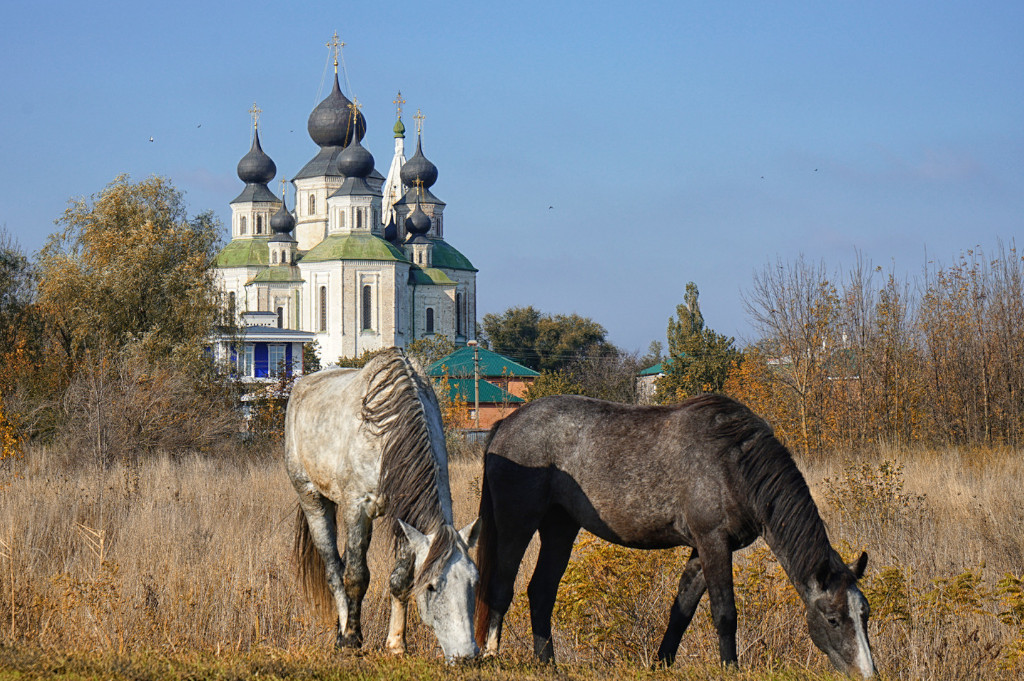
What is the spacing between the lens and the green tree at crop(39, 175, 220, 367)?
87.0 feet

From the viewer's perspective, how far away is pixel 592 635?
646 centimetres

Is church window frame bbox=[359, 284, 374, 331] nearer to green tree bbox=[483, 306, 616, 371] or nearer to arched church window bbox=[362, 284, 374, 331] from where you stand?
arched church window bbox=[362, 284, 374, 331]

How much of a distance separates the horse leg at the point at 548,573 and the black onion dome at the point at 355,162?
71.5 m

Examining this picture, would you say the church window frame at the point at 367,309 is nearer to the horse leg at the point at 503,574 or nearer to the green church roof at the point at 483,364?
the green church roof at the point at 483,364

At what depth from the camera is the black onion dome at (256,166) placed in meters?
83.1

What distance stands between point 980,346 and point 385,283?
5851 centimetres

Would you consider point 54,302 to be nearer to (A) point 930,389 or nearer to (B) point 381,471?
(A) point 930,389

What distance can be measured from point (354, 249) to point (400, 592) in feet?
229

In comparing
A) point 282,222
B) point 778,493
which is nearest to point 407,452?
point 778,493

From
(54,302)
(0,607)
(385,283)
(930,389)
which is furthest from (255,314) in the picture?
(0,607)

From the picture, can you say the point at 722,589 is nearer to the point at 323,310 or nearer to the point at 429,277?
the point at 323,310

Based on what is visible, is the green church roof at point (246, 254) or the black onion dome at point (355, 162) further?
the green church roof at point (246, 254)

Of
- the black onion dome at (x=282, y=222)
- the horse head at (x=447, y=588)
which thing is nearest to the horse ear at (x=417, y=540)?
the horse head at (x=447, y=588)

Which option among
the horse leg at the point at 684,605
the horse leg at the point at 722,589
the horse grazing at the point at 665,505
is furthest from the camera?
the horse leg at the point at 684,605
